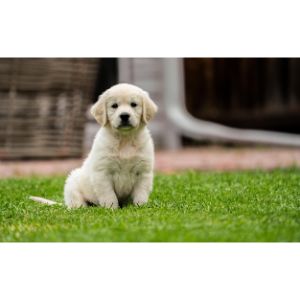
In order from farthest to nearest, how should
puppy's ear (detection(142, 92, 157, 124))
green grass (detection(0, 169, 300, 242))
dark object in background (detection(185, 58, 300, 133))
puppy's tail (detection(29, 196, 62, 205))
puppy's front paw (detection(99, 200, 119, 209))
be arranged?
dark object in background (detection(185, 58, 300, 133)) < puppy's tail (detection(29, 196, 62, 205)) < puppy's ear (detection(142, 92, 157, 124)) < puppy's front paw (detection(99, 200, 119, 209)) < green grass (detection(0, 169, 300, 242))

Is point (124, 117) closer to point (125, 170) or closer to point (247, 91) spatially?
point (125, 170)

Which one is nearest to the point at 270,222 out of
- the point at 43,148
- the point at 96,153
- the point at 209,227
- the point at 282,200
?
the point at 209,227

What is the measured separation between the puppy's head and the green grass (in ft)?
1.75

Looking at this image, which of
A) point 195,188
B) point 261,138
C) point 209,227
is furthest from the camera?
point 261,138

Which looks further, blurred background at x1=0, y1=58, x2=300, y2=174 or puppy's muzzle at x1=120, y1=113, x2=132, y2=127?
blurred background at x1=0, y1=58, x2=300, y2=174

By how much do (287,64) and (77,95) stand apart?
3209 millimetres

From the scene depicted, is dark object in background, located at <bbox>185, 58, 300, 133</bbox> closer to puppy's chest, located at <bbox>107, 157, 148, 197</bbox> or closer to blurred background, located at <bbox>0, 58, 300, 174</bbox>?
blurred background, located at <bbox>0, 58, 300, 174</bbox>

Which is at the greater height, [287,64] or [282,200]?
[287,64]

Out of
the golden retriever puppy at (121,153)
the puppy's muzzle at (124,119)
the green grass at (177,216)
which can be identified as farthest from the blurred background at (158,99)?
the puppy's muzzle at (124,119)

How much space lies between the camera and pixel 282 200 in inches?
185

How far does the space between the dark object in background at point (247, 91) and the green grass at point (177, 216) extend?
456 centimetres

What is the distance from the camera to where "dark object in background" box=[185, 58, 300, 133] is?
10.2 metres

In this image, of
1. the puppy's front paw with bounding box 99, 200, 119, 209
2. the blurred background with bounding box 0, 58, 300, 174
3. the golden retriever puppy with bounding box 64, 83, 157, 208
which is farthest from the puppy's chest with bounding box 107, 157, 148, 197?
the blurred background with bounding box 0, 58, 300, 174
